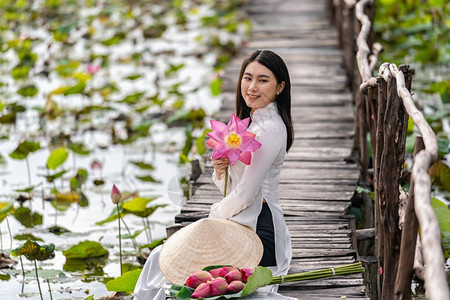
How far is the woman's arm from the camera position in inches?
105

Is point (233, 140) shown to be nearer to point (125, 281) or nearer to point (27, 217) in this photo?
point (125, 281)

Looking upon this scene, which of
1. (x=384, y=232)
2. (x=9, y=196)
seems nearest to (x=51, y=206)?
(x=9, y=196)

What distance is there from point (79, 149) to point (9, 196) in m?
1.09

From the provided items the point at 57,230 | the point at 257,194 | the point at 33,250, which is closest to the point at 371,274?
the point at 257,194

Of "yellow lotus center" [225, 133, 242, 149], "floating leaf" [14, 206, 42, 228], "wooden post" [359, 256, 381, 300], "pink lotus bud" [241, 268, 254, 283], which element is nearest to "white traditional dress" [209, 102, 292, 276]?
"yellow lotus center" [225, 133, 242, 149]

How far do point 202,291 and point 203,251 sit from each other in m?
0.19

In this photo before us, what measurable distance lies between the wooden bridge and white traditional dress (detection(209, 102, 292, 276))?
0.52 ft

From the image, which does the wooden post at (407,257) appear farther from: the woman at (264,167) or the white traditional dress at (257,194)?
the woman at (264,167)

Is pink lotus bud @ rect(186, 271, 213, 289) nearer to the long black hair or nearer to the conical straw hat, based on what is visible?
the conical straw hat

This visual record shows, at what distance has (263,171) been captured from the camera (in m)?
2.67

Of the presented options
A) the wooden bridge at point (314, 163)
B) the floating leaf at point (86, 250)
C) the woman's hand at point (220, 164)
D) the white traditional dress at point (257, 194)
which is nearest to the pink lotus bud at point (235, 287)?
the white traditional dress at point (257, 194)

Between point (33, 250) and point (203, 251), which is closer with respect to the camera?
point (203, 251)

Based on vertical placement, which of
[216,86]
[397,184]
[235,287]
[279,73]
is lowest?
[235,287]

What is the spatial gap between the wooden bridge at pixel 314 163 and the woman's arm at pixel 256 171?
0.31 meters
